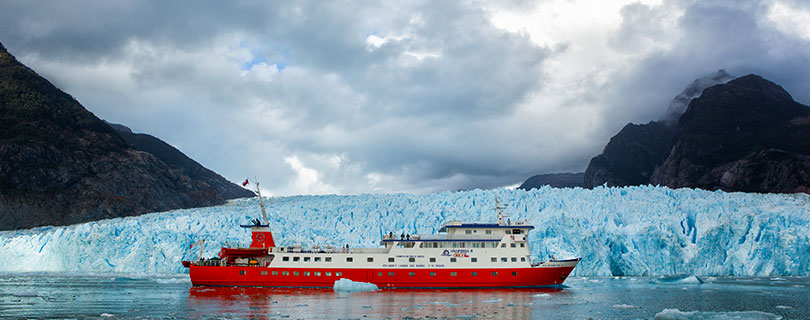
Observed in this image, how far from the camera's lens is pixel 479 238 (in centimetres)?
3098

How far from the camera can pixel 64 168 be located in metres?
71.3

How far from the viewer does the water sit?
1947cm

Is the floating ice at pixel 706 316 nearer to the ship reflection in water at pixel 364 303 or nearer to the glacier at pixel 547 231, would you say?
the ship reflection in water at pixel 364 303

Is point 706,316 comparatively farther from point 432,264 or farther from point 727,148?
point 727,148

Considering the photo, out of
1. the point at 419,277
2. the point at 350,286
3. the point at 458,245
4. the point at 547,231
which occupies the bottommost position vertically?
the point at 350,286

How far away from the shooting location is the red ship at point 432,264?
30.8m

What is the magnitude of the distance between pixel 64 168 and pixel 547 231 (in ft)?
201

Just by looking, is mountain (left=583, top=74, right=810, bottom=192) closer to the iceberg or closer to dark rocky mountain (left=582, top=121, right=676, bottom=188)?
dark rocky mountain (left=582, top=121, right=676, bottom=188)

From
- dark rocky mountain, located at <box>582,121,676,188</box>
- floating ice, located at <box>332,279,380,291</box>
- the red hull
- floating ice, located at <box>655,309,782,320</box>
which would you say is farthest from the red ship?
dark rocky mountain, located at <box>582,121,676,188</box>

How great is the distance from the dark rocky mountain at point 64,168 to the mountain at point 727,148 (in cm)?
7220

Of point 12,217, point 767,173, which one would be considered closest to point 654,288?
point 767,173

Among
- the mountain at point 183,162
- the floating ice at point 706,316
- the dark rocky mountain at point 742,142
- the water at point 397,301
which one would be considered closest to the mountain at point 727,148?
the dark rocky mountain at point 742,142

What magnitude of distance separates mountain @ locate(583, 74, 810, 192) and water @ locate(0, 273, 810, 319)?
5163 centimetres

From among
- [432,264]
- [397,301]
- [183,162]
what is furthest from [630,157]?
[397,301]
